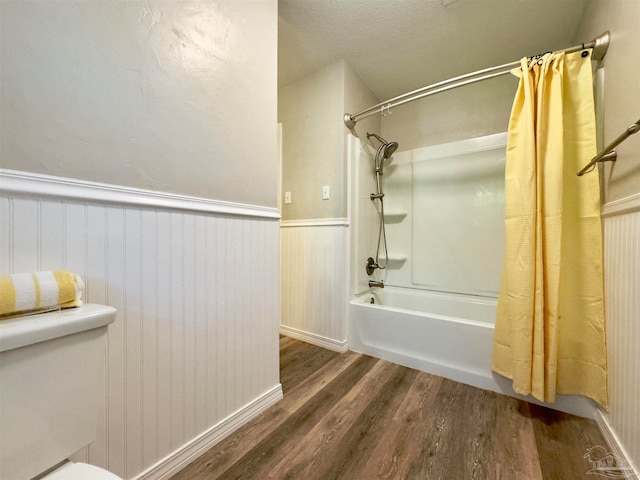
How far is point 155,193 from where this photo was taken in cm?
81

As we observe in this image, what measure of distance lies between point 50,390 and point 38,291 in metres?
0.20

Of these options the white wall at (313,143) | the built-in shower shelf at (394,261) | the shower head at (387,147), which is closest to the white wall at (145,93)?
the white wall at (313,143)

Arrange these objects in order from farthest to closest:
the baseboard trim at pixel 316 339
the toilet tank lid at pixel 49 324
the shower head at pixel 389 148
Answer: the shower head at pixel 389 148 < the baseboard trim at pixel 316 339 < the toilet tank lid at pixel 49 324

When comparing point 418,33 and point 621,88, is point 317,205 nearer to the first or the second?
point 418,33

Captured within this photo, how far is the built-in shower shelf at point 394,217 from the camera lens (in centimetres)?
221

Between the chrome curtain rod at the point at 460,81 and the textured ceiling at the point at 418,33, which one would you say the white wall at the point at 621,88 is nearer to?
the chrome curtain rod at the point at 460,81

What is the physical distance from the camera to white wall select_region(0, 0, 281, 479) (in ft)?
1.97

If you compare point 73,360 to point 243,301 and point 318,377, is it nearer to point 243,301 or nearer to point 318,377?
point 243,301

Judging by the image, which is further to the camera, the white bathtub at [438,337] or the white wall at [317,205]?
the white wall at [317,205]

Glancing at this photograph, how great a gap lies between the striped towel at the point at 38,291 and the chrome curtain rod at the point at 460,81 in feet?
5.79

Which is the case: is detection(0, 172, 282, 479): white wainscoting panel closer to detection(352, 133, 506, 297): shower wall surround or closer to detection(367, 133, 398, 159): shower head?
detection(352, 133, 506, 297): shower wall surround

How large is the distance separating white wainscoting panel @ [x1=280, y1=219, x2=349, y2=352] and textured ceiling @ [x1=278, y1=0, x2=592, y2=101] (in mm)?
1206

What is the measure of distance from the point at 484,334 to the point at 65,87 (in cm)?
199

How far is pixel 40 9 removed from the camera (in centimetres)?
60
